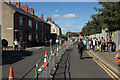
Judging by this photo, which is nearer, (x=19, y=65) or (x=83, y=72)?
(x=83, y=72)

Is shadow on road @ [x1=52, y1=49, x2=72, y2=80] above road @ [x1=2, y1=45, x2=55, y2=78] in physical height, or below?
above

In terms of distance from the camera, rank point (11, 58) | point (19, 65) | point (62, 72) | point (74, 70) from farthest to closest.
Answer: point (11, 58)
point (19, 65)
point (74, 70)
point (62, 72)

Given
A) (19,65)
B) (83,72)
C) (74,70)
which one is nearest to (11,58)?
(19,65)

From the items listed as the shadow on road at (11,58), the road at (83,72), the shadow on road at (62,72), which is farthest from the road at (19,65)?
the road at (83,72)

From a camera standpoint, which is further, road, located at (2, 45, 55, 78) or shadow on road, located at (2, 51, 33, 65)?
shadow on road, located at (2, 51, 33, 65)

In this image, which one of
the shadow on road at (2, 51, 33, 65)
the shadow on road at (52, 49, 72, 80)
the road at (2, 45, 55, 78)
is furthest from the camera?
the shadow on road at (2, 51, 33, 65)

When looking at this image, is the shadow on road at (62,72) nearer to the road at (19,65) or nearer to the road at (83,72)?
the road at (83,72)

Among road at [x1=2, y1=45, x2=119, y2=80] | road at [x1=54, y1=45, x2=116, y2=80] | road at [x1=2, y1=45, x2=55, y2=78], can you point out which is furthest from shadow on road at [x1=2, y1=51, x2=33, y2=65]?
road at [x1=54, y1=45, x2=116, y2=80]

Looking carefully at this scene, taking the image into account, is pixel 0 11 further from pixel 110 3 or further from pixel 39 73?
pixel 39 73

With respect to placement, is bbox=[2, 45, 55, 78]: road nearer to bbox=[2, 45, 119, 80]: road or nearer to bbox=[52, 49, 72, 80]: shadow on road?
bbox=[2, 45, 119, 80]: road

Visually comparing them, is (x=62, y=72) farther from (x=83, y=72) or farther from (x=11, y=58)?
(x=11, y=58)

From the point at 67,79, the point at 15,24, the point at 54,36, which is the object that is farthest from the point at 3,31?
the point at 54,36

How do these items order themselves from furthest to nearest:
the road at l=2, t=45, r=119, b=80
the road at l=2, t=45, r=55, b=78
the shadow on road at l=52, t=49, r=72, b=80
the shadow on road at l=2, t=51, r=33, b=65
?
the shadow on road at l=2, t=51, r=33, b=65 → the road at l=2, t=45, r=55, b=78 → the road at l=2, t=45, r=119, b=80 → the shadow on road at l=52, t=49, r=72, b=80

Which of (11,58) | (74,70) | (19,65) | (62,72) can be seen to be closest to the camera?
(62,72)
